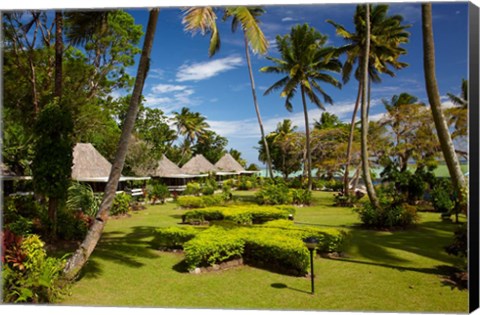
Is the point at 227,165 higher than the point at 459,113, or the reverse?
the point at 459,113

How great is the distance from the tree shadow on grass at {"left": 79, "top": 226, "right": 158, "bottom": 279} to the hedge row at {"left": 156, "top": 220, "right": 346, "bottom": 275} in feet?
2.21

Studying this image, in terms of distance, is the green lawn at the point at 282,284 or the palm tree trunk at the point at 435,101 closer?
the green lawn at the point at 282,284

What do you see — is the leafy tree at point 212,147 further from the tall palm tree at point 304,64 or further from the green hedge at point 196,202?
the green hedge at point 196,202

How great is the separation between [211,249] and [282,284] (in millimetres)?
1350

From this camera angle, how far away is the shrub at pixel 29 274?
Result: 4.96 metres

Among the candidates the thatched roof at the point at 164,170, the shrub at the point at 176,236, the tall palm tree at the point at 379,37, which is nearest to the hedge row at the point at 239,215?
the shrub at the point at 176,236

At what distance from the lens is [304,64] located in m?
19.4

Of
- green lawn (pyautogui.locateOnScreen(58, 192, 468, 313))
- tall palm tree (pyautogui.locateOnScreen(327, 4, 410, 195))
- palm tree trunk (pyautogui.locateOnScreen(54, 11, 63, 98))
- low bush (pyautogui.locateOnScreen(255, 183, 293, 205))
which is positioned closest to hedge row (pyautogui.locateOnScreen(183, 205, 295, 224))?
green lawn (pyautogui.locateOnScreen(58, 192, 468, 313))

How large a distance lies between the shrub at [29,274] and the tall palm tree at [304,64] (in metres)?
15.6

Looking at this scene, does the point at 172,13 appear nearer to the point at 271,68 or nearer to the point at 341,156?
the point at 271,68

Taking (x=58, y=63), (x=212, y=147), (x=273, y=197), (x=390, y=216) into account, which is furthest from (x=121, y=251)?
(x=212, y=147)

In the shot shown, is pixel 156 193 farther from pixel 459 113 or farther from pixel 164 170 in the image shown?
pixel 459 113

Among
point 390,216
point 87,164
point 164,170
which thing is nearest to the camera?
point 390,216

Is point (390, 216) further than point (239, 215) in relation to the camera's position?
No
